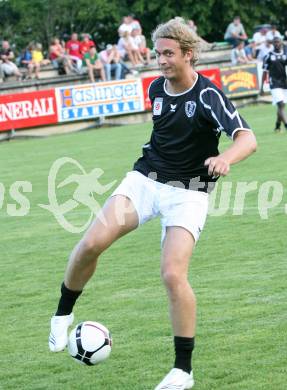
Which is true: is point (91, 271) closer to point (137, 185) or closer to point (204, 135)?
point (137, 185)

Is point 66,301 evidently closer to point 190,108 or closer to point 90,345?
point 90,345

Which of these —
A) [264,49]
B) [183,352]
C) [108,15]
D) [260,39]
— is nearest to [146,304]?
[183,352]

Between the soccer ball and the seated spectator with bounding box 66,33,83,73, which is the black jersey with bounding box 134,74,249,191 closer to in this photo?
the soccer ball

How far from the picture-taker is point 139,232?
11.5m

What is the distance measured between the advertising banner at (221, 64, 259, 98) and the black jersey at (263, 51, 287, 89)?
8604mm

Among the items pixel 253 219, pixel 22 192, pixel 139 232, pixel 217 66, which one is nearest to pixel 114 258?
pixel 139 232

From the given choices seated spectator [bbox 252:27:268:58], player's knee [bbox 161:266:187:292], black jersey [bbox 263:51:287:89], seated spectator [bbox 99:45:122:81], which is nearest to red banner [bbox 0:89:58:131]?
seated spectator [bbox 99:45:122:81]

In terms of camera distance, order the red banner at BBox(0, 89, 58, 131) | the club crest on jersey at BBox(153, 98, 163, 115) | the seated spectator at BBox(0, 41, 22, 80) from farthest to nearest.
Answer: the seated spectator at BBox(0, 41, 22, 80)
the red banner at BBox(0, 89, 58, 131)
the club crest on jersey at BBox(153, 98, 163, 115)

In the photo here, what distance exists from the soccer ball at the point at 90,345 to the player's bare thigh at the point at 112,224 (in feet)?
1.72

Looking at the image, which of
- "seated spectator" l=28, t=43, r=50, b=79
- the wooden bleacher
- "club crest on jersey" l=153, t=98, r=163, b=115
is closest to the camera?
"club crest on jersey" l=153, t=98, r=163, b=115

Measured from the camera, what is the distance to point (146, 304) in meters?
7.67

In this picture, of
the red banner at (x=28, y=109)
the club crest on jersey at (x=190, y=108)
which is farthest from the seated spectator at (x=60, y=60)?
the club crest on jersey at (x=190, y=108)

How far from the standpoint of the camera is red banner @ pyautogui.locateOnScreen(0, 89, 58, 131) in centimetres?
2688

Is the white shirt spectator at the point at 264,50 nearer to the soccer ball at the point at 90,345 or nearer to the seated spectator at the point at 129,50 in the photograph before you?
the seated spectator at the point at 129,50
